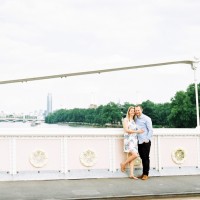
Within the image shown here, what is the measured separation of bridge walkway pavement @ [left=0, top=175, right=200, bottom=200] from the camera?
22.7 ft

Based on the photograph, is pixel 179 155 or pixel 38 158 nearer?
pixel 38 158

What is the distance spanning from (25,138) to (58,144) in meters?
0.75

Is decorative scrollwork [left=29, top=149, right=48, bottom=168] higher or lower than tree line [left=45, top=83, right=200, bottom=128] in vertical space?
lower

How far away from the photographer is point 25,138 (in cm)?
891

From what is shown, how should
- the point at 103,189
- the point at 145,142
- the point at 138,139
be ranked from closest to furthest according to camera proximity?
the point at 103,189, the point at 145,142, the point at 138,139

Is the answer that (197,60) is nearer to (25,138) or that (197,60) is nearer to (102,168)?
(102,168)

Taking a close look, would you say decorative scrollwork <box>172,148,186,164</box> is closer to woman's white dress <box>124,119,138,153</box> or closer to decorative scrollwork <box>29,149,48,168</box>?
woman's white dress <box>124,119,138,153</box>

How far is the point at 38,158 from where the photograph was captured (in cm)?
892

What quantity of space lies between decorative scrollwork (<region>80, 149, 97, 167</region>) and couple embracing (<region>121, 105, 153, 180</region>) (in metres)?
0.71

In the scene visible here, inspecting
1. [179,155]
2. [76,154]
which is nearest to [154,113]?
[179,155]

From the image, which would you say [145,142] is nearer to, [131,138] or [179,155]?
[131,138]

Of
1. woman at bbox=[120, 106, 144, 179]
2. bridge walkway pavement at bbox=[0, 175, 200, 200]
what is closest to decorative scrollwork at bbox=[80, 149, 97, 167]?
bridge walkway pavement at bbox=[0, 175, 200, 200]

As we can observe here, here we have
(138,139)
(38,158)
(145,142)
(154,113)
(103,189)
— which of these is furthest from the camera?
(154,113)

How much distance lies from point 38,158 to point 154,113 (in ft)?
328
